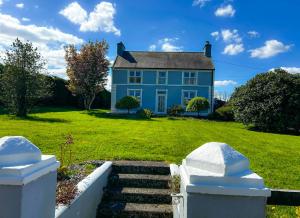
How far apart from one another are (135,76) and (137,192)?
31058 mm

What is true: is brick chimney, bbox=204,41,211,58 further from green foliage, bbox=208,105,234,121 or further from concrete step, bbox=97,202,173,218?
concrete step, bbox=97,202,173,218

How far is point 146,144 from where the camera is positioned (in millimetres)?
11086

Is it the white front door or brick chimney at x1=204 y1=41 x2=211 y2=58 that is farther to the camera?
brick chimney at x1=204 y1=41 x2=211 y2=58

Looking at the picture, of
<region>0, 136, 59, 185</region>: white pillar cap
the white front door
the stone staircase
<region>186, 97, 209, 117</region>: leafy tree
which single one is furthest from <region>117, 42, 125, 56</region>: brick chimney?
<region>0, 136, 59, 185</region>: white pillar cap

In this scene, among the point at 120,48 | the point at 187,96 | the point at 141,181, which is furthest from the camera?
the point at 120,48

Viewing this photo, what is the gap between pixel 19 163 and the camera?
2689mm

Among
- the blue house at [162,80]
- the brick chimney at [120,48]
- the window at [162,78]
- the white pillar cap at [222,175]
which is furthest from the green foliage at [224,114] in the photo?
the white pillar cap at [222,175]

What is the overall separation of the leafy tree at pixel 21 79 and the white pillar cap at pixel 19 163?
69.7 ft

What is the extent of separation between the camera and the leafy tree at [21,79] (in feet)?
73.8

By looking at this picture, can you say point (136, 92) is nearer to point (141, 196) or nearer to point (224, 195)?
point (141, 196)

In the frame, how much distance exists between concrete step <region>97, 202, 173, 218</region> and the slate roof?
30.8 meters

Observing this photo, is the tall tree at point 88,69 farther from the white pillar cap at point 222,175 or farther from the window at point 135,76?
the white pillar cap at point 222,175

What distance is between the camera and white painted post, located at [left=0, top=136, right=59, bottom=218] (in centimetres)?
250

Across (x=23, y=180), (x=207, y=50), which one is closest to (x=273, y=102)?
(x=207, y=50)
